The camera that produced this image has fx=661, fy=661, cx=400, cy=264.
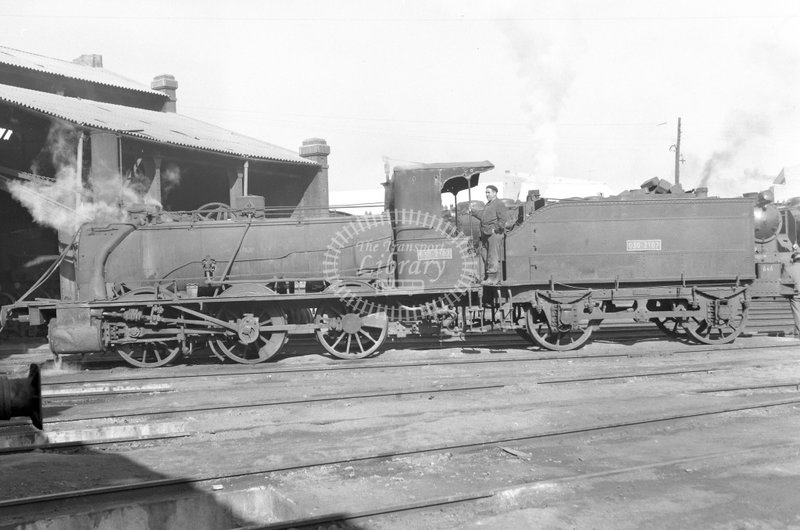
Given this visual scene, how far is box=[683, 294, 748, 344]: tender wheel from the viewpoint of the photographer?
11.3m

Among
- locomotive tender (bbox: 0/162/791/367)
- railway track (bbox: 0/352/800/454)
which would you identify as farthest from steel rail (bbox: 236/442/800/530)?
locomotive tender (bbox: 0/162/791/367)

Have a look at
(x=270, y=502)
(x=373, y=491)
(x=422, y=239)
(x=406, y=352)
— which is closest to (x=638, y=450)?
(x=373, y=491)

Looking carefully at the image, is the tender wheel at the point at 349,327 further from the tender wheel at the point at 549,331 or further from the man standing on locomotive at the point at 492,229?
the tender wheel at the point at 549,331

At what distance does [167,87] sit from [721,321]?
23.8 meters

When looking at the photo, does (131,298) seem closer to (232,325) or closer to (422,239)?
(232,325)

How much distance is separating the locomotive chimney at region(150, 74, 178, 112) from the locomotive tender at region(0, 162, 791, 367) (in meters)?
17.9

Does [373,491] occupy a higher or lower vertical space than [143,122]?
lower

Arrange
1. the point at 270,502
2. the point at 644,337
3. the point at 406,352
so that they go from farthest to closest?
the point at 644,337 < the point at 406,352 < the point at 270,502

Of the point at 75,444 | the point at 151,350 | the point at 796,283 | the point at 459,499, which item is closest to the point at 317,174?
the point at 151,350

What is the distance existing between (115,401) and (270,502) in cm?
440

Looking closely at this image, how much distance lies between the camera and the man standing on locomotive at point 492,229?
11039 mm

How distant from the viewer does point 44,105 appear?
16.6 meters

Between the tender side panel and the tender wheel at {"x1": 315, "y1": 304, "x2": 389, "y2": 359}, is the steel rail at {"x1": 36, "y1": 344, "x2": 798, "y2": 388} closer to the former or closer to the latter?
the tender wheel at {"x1": 315, "y1": 304, "x2": 389, "y2": 359}

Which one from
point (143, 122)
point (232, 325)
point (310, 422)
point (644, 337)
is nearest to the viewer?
point (310, 422)
